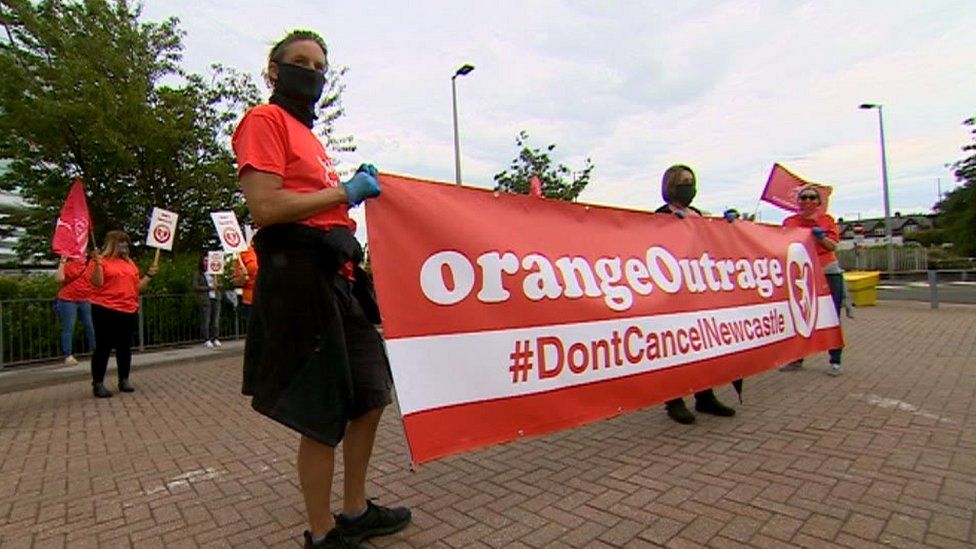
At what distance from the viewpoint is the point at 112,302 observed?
5887mm

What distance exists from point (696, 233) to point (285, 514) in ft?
11.0

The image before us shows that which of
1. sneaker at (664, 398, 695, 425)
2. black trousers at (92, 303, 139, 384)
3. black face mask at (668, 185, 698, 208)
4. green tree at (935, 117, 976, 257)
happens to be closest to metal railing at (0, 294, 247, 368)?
black trousers at (92, 303, 139, 384)

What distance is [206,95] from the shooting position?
15.2 metres

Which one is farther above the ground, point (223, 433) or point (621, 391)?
point (621, 391)

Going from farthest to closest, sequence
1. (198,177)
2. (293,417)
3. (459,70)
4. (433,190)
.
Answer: (459,70) < (198,177) < (433,190) < (293,417)

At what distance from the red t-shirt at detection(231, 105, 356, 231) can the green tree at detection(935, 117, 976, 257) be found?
38.8 meters

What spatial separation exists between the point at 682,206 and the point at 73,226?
6.82 meters

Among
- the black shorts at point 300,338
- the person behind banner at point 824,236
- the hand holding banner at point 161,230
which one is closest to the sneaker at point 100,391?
the hand holding banner at point 161,230

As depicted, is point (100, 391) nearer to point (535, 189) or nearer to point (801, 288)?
point (535, 189)

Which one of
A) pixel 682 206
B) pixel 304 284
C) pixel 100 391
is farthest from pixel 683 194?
pixel 100 391

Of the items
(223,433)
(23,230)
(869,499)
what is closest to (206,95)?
(23,230)

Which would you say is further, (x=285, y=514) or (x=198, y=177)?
(x=198, y=177)

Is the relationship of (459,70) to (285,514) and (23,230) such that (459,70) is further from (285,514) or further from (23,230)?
(285,514)

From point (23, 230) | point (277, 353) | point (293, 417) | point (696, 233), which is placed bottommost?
point (293, 417)
